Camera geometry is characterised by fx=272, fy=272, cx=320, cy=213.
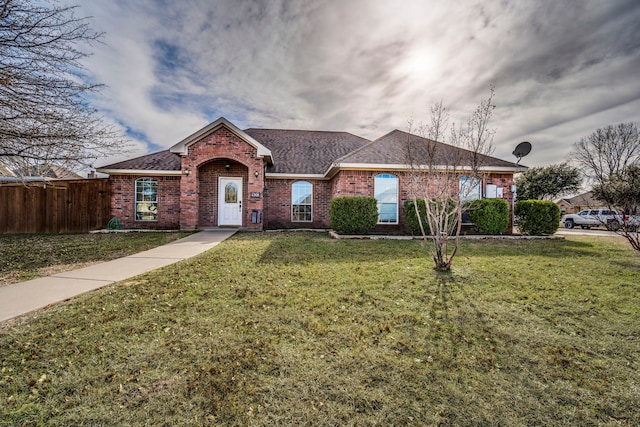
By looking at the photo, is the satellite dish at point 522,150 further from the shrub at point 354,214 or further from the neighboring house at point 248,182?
the shrub at point 354,214

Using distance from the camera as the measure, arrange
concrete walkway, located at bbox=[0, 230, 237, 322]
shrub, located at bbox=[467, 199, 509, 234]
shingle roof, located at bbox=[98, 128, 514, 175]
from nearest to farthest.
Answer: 1. concrete walkway, located at bbox=[0, 230, 237, 322]
2. shrub, located at bbox=[467, 199, 509, 234]
3. shingle roof, located at bbox=[98, 128, 514, 175]

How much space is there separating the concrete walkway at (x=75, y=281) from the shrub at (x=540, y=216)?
42.7ft

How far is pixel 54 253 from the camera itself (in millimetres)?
7250

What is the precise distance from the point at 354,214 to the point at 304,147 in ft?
25.4

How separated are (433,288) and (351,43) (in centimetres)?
771

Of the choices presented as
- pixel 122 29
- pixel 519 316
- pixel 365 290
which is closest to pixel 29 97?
pixel 122 29

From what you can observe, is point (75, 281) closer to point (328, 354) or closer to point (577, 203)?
point (328, 354)

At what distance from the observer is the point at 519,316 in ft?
12.1

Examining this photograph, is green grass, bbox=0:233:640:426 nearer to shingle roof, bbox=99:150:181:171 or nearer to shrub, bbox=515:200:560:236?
shrub, bbox=515:200:560:236

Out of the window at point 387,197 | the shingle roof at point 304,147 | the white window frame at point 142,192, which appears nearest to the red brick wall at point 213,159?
the shingle roof at point 304,147

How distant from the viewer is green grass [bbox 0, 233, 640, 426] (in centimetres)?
198

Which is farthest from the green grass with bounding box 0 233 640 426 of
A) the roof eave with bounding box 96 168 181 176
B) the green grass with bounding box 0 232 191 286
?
the roof eave with bounding box 96 168 181 176

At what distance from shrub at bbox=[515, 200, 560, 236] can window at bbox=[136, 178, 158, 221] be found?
55.8ft

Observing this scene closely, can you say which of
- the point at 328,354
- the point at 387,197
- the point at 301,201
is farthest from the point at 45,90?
the point at 387,197
